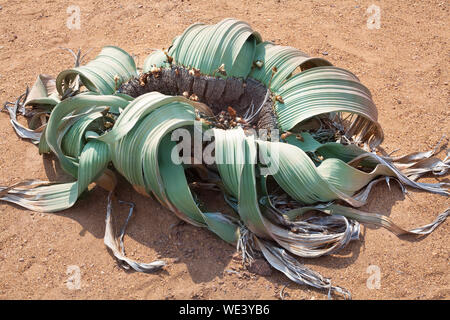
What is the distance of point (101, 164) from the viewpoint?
2.03m

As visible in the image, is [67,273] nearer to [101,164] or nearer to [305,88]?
[101,164]

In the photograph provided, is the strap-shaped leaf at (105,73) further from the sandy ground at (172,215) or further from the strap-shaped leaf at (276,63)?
the strap-shaped leaf at (276,63)

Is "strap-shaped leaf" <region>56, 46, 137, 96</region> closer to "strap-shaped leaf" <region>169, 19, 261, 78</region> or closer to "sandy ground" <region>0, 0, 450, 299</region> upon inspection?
"strap-shaped leaf" <region>169, 19, 261, 78</region>

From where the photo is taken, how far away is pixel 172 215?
2104 mm

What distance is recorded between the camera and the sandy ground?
1898mm

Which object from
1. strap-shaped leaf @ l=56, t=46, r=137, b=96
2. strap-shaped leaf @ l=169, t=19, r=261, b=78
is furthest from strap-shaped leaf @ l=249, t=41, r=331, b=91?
strap-shaped leaf @ l=56, t=46, r=137, b=96

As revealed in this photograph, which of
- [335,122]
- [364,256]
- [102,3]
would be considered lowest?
[364,256]

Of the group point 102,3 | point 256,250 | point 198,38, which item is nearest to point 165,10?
point 102,3

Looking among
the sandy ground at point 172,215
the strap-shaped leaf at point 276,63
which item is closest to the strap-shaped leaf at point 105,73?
the sandy ground at point 172,215

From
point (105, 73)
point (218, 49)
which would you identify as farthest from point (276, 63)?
point (105, 73)

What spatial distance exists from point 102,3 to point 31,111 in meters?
1.20

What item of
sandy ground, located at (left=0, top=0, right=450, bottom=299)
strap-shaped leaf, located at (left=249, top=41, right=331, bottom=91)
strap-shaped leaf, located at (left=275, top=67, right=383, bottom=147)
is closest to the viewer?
sandy ground, located at (left=0, top=0, right=450, bottom=299)

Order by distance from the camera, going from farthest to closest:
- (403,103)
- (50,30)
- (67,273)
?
(50,30), (403,103), (67,273)

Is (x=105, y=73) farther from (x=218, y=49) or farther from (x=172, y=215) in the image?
(x=172, y=215)
